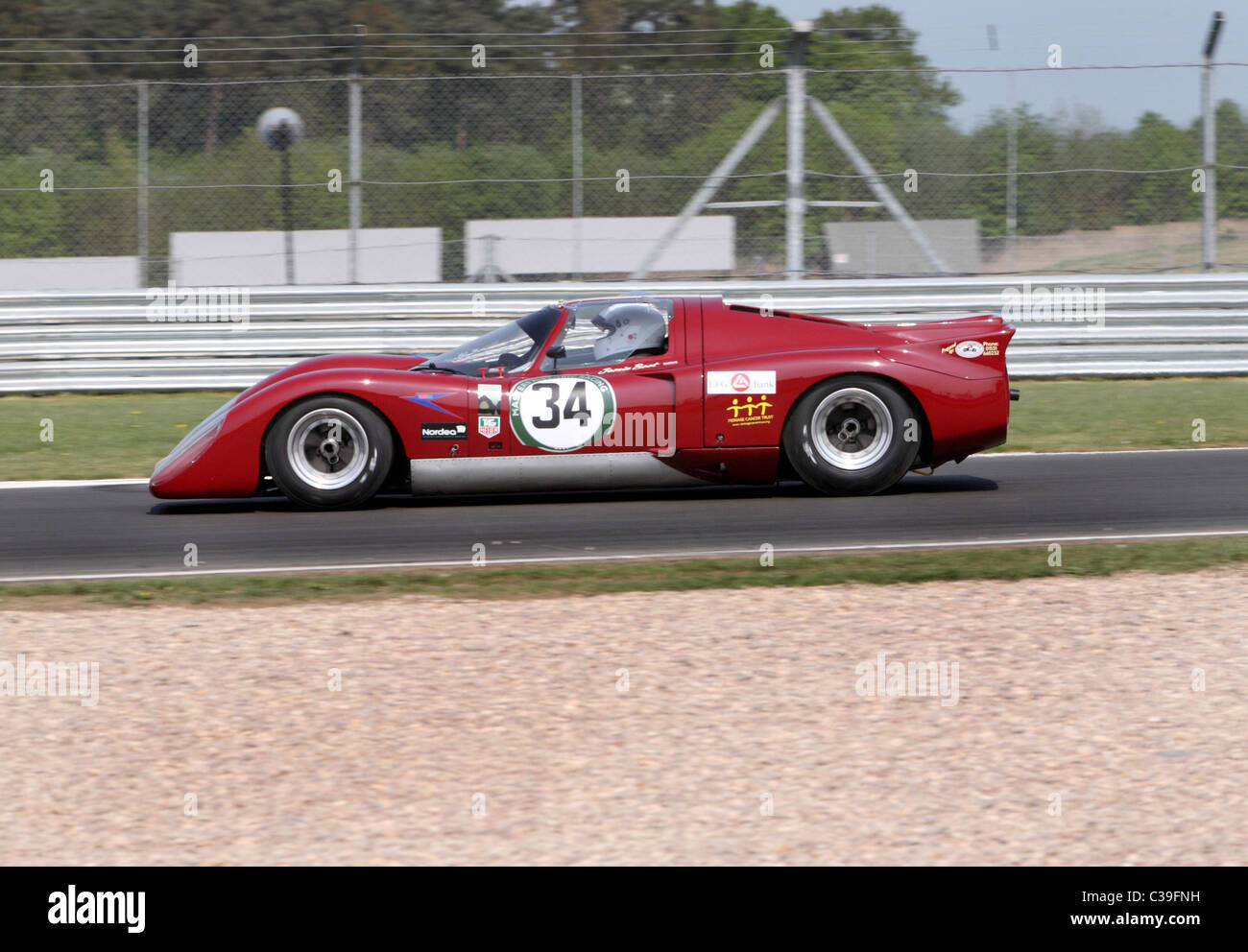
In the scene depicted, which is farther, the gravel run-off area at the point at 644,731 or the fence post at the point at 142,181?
the fence post at the point at 142,181

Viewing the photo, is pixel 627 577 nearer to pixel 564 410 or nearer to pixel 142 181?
pixel 564 410

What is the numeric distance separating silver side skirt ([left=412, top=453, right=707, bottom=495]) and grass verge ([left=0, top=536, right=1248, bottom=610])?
1131mm

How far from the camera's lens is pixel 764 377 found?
25.7 feet

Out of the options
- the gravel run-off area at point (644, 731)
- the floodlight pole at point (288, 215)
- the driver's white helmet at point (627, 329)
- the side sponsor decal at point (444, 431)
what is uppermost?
the floodlight pole at point (288, 215)

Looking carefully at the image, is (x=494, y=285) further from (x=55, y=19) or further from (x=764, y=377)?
(x=55, y=19)

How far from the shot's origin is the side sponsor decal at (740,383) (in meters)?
7.84

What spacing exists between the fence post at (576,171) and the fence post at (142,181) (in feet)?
12.5

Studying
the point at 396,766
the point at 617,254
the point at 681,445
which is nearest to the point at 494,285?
the point at 617,254

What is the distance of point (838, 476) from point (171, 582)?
3618mm

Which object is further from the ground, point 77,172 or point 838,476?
point 77,172

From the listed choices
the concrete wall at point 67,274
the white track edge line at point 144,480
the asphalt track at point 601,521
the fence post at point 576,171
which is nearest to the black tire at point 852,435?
the asphalt track at point 601,521

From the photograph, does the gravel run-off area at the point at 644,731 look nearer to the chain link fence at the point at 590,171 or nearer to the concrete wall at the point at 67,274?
the chain link fence at the point at 590,171

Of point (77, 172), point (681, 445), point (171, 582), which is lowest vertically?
point (171, 582)
